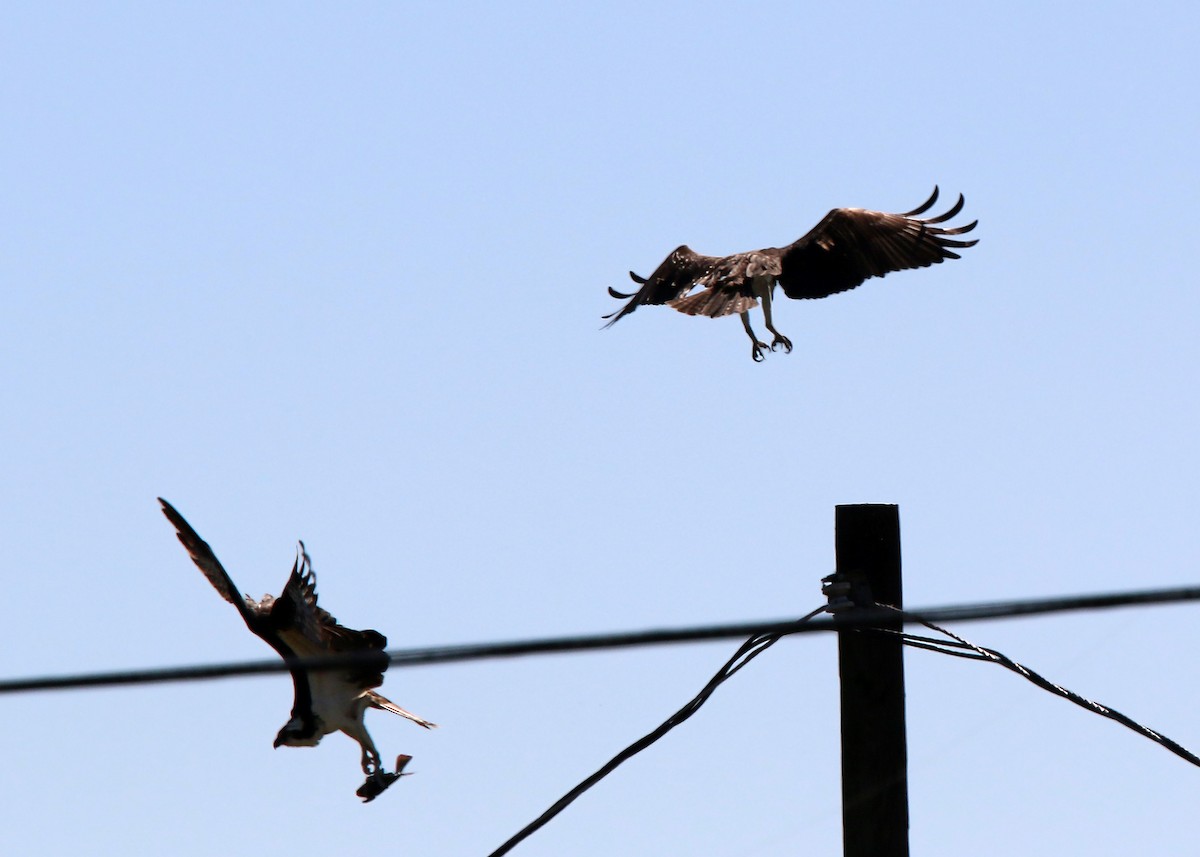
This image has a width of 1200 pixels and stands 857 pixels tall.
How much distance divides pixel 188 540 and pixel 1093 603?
17.2ft

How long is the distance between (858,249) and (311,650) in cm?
496

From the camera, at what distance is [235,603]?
8.59 meters

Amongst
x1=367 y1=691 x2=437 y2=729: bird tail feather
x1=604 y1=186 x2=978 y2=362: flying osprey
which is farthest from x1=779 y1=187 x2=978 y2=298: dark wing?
x1=367 y1=691 x2=437 y2=729: bird tail feather

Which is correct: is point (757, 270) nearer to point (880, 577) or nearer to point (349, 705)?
point (349, 705)

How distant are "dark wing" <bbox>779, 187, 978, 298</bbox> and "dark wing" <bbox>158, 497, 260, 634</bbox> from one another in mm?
4734

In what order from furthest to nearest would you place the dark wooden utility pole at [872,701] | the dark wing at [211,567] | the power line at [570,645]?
1. the dark wing at [211,567]
2. the dark wooden utility pole at [872,701]
3. the power line at [570,645]

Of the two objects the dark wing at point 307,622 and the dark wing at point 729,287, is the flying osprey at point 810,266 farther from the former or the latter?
the dark wing at point 307,622

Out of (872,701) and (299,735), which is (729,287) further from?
A: (872,701)

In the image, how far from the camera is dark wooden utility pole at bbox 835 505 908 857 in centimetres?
564

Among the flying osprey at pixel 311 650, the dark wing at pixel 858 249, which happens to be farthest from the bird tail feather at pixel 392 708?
the dark wing at pixel 858 249

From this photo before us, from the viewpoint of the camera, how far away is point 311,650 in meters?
8.55

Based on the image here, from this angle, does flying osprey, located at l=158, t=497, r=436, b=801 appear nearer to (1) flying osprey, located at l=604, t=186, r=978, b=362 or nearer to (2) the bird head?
(2) the bird head

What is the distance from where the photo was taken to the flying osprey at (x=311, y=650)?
827 cm

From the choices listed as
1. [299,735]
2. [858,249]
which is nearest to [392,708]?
[299,735]
